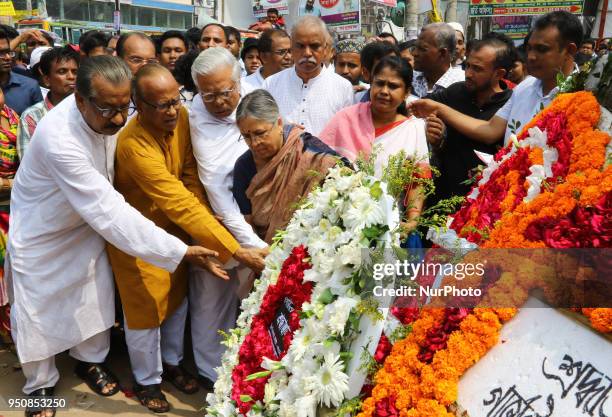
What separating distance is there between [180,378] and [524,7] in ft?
44.6

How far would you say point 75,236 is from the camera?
3557 millimetres

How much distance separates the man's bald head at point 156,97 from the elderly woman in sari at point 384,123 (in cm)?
95

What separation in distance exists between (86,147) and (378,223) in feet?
6.53

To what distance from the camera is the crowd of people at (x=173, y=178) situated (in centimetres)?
323

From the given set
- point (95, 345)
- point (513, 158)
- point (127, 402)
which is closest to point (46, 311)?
point (95, 345)

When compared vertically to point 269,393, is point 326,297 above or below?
above

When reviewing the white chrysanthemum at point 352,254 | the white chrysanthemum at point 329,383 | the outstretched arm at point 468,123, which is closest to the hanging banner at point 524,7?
the outstretched arm at point 468,123

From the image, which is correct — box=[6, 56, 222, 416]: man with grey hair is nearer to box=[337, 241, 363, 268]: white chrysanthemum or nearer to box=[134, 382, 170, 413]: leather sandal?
box=[134, 382, 170, 413]: leather sandal

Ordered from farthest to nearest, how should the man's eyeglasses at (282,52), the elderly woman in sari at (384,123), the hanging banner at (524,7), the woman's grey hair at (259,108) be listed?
the hanging banner at (524,7), the man's eyeglasses at (282,52), the elderly woman in sari at (384,123), the woman's grey hair at (259,108)

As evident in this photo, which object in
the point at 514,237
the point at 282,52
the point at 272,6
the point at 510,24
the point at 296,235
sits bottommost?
the point at 296,235

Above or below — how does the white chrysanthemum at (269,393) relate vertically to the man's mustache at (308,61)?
below

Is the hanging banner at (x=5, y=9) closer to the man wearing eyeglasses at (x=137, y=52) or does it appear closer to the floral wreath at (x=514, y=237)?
the man wearing eyeglasses at (x=137, y=52)

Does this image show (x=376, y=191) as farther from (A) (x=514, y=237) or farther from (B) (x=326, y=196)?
(A) (x=514, y=237)

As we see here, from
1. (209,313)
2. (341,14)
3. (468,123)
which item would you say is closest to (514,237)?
(468,123)
